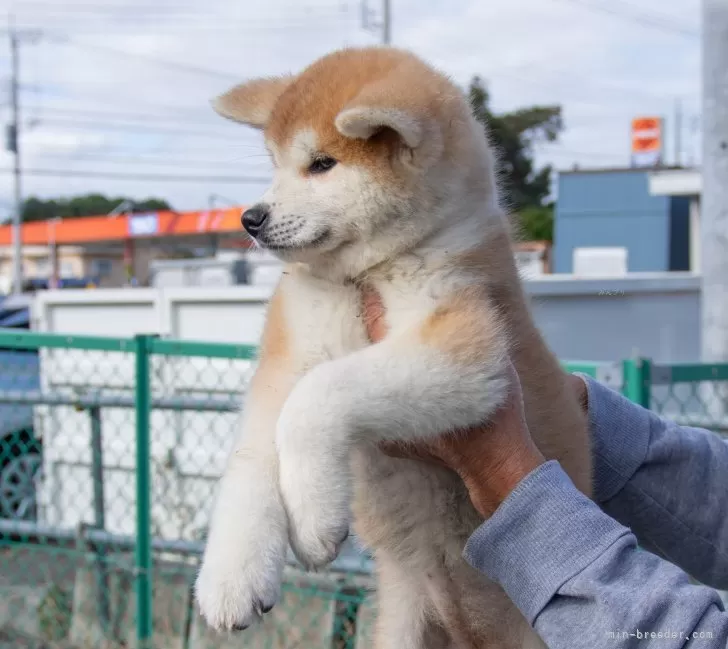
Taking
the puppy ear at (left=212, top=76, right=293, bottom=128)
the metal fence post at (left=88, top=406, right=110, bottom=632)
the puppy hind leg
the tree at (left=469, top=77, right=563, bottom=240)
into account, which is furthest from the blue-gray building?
the puppy hind leg

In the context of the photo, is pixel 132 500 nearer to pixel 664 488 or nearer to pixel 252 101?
pixel 252 101

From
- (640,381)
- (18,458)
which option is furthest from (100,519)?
(640,381)

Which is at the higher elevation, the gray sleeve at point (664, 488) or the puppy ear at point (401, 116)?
the puppy ear at point (401, 116)

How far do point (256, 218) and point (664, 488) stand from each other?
3.66ft

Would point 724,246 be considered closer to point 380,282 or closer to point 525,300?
point 525,300

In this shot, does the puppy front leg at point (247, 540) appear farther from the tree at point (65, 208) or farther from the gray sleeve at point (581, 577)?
the tree at point (65, 208)

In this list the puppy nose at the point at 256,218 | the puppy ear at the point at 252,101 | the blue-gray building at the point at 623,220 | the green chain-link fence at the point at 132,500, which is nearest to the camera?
the puppy nose at the point at 256,218

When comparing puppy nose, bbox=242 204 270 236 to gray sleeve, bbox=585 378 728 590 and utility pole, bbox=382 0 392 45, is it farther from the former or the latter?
utility pole, bbox=382 0 392 45

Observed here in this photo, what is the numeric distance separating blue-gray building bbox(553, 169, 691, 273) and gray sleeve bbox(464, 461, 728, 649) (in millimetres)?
17105

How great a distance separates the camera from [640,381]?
2.90m

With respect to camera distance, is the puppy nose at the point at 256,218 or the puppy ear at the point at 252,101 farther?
the puppy ear at the point at 252,101

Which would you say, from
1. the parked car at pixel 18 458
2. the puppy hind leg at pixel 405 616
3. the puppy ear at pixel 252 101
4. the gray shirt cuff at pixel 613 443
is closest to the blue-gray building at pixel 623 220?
the parked car at pixel 18 458

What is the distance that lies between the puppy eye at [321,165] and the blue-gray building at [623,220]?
16.8m

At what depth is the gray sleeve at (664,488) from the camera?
1963 millimetres
